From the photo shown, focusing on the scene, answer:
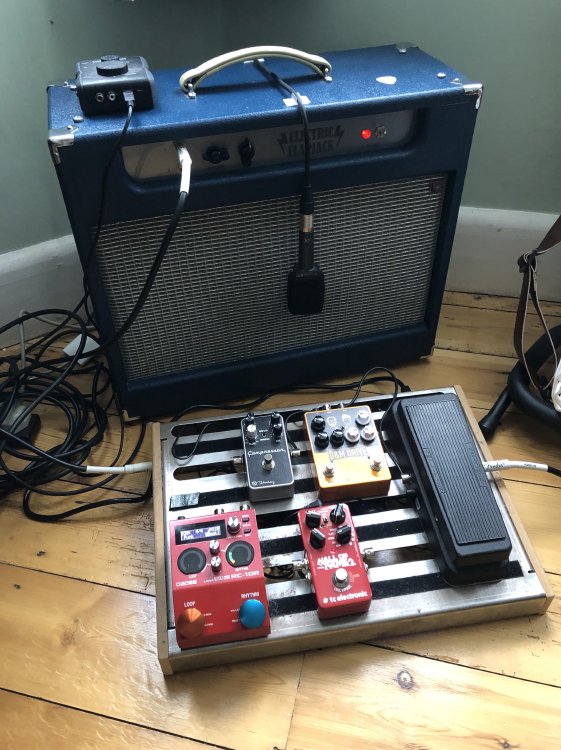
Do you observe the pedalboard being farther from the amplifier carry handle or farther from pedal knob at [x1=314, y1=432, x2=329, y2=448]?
the amplifier carry handle

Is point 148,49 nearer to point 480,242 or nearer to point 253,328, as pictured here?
point 253,328

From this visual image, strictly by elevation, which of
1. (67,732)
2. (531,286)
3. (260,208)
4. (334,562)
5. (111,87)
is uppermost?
(111,87)

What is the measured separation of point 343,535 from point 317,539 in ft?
0.11

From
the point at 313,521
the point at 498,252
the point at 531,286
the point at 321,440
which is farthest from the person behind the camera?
the point at 498,252

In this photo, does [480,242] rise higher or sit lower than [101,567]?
higher

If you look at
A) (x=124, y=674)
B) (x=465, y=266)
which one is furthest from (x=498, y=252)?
(x=124, y=674)

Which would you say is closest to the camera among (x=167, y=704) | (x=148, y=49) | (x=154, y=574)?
(x=167, y=704)

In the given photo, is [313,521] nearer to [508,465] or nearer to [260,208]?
[508,465]

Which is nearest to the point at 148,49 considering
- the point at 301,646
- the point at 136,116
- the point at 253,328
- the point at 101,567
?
the point at 136,116

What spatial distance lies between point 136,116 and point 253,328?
380 millimetres

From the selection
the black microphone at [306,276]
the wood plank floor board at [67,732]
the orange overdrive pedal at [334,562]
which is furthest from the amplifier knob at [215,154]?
the wood plank floor board at [67,732]

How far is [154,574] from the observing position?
94 centimetres

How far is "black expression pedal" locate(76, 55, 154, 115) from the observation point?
2.70 feet

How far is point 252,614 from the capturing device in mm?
794
